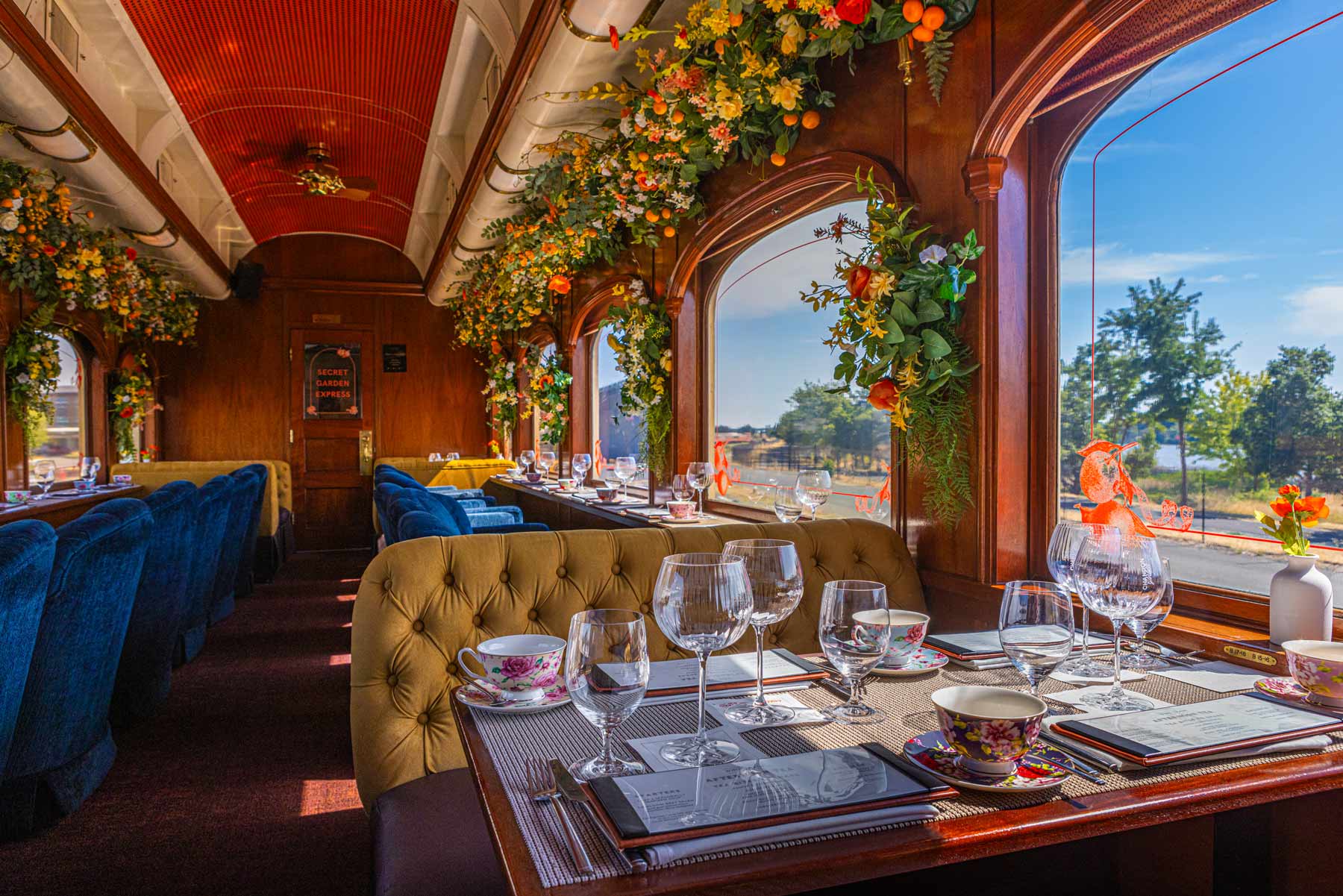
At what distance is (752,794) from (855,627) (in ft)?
1.11

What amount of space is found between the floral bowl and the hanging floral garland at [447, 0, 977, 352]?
1.69 m

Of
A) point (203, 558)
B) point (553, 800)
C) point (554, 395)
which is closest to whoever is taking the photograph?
point (553, 800)

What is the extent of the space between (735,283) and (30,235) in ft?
14.6

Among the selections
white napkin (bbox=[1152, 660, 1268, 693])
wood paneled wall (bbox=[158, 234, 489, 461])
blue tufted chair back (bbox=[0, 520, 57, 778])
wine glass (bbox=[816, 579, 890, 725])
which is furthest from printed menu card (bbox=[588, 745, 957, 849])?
wood paneled wall (bbox=[158, 234, 489, 461])

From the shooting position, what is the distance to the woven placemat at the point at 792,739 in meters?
0.85

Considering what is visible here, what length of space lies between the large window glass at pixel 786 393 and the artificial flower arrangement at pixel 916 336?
1.84 feet

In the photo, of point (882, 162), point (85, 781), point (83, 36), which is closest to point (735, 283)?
point (882, 162)

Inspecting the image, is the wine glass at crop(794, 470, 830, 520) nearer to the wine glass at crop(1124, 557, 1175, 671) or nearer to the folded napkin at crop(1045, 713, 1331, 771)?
the wine glass at crop(1124, 557, 1175, 671)

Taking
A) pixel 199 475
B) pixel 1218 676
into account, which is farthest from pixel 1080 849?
pixel 199 475

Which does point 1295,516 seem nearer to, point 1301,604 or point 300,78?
point 1301,604

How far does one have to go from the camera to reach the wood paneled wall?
9172 millimetres

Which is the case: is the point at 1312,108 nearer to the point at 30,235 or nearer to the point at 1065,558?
the point at 1065,558

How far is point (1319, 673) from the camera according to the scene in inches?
49.7

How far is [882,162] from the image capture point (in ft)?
8.68
